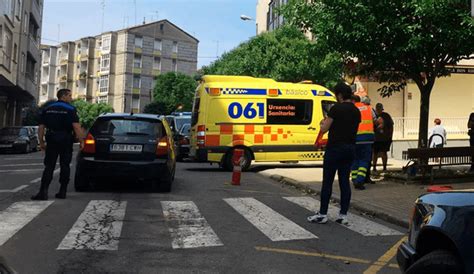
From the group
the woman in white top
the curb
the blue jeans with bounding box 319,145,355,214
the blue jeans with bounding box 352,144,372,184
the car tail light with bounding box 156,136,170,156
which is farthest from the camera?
the woman in white top

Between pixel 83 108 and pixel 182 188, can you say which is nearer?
pixel 182 188

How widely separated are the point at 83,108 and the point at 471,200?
79082 millimetres

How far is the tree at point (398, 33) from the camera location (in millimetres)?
10242

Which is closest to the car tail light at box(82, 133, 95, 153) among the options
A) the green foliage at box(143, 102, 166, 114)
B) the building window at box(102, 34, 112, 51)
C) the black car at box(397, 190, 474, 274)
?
the black car at box(397, 190, 474, 274)

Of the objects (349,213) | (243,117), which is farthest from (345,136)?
(243,117)

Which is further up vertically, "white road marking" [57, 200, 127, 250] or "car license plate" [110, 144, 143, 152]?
"car license plate" [110, 144, 143, 152]

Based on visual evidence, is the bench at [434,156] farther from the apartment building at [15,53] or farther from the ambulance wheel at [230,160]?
the apartment building at [15,53]

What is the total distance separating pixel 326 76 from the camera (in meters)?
27.7

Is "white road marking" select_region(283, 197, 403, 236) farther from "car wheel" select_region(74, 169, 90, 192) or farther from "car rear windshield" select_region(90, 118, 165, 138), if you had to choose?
"car wheel" select_region(74, 169, 90, 192)

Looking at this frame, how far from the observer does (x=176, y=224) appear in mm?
6539

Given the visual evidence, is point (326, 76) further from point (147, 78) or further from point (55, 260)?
point (147, 78)

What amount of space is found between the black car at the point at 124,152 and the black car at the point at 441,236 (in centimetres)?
617

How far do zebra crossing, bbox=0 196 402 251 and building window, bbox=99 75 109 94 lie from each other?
7748cm

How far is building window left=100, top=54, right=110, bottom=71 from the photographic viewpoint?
81.6m
